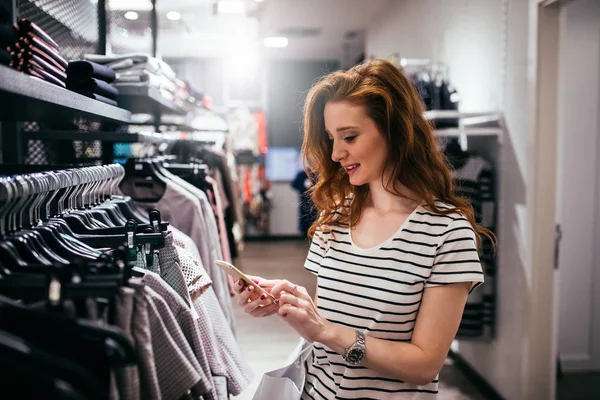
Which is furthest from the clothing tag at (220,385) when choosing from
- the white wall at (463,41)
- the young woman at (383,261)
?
the white wall at (463,41)

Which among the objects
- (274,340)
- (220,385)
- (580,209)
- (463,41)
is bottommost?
(274,340)

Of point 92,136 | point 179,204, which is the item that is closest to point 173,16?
point 179,204

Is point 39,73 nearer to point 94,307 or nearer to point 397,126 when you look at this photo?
point 94,307

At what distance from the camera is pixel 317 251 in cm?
163

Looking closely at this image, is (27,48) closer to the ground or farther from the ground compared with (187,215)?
farther from the ground

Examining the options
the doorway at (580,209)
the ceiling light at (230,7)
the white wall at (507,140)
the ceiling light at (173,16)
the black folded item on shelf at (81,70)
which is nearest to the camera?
the black folded item on shelf at (81,70)

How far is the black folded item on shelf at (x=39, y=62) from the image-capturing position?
120 centimetres

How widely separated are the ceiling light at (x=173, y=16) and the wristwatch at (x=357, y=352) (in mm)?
6171

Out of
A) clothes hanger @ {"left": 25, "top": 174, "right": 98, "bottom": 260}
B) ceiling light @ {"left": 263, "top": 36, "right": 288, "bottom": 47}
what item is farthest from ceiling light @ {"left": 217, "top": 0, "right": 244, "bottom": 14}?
clothes hanger @ {"left": 25, "top": 174, "right": 98, "bottom": 260}

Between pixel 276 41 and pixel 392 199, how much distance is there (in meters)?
7.75

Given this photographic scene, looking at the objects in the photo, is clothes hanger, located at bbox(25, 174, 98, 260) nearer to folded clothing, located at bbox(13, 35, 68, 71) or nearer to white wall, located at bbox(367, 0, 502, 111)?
folded clothing, located at bbox(13, 35, 68, 71)

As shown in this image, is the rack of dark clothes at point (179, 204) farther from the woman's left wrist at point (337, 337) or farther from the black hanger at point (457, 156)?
the black hanger at point (457, 156)

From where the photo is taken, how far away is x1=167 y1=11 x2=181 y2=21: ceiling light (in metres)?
6.74

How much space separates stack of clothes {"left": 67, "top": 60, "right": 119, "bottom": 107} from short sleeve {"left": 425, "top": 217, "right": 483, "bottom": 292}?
44.5 inches
